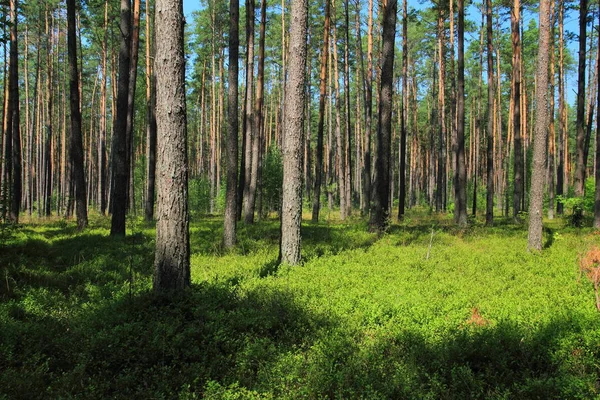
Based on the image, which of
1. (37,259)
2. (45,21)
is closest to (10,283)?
(37,259)

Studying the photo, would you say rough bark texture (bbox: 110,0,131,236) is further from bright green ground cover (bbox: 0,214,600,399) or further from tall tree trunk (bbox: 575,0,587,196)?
tall tree trunk (bbox: 575,0,587,196)

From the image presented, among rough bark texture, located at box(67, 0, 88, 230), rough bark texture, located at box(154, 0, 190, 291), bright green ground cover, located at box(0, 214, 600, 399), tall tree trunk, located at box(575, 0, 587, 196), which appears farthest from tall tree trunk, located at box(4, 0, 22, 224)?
tall tree trunk, located at box(575, 0, 587, 196)

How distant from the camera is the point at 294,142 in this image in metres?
7.75

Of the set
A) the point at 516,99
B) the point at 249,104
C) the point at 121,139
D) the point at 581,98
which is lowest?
the point at 121,139

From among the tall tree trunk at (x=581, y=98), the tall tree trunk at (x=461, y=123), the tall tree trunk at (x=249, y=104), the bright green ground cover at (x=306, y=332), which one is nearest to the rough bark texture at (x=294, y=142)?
the bright green ground cover at (x=306, y=332)

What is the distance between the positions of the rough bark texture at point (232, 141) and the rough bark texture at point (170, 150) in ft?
13.4

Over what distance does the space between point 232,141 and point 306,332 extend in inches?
257

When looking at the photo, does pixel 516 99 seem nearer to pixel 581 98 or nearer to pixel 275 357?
pixel 581 98

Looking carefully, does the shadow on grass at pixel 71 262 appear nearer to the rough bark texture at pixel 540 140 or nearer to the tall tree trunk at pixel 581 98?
the rough bark texture at pixel 540 140

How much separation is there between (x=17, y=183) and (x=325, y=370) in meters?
17.4

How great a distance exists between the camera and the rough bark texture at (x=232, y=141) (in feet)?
32.5

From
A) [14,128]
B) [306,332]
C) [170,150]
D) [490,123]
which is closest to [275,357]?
[306,332]

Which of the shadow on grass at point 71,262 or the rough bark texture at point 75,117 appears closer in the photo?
the shadow on grass at point 71,262

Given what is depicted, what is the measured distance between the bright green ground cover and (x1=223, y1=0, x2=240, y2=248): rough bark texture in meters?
2.15
